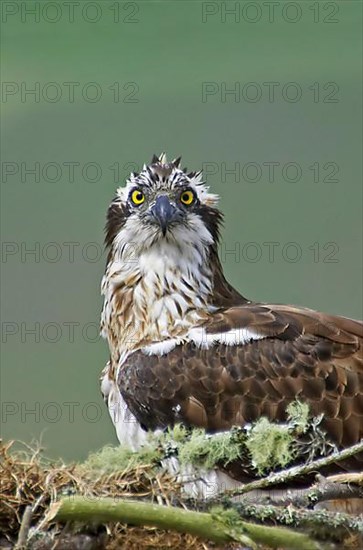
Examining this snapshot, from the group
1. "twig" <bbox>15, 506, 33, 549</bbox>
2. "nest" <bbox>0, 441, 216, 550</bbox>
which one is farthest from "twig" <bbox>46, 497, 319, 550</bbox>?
"nest" <bbox>0, 441, 216, 550</bbox>

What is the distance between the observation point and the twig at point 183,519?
2.61 metres

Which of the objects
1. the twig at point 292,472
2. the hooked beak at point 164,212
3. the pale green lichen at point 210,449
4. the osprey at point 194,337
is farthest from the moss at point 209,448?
the hooked beak at point 164,212

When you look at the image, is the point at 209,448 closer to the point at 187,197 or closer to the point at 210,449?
the point at 210,449

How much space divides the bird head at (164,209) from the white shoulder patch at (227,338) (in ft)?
2.42

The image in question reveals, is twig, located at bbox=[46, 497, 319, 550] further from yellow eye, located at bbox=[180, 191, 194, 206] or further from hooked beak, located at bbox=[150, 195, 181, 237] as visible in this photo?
yellow eye, located at bbox=[180, 191, 194, 206]

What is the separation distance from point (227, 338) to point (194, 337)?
23 cm

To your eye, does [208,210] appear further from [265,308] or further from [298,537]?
[298,537]

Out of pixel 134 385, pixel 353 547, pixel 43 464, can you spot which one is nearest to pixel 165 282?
pixel 134 385

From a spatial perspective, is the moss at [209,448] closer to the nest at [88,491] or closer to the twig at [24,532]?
the nest at [88,491]

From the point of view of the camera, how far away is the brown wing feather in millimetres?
5590

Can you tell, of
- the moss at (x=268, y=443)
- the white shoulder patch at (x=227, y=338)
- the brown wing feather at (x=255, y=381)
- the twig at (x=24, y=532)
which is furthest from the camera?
the white shoulder patch at (x=227, y=338)

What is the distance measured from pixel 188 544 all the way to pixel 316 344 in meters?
2.74

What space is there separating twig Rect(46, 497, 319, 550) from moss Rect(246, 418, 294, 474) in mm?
506

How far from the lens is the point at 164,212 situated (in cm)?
612
